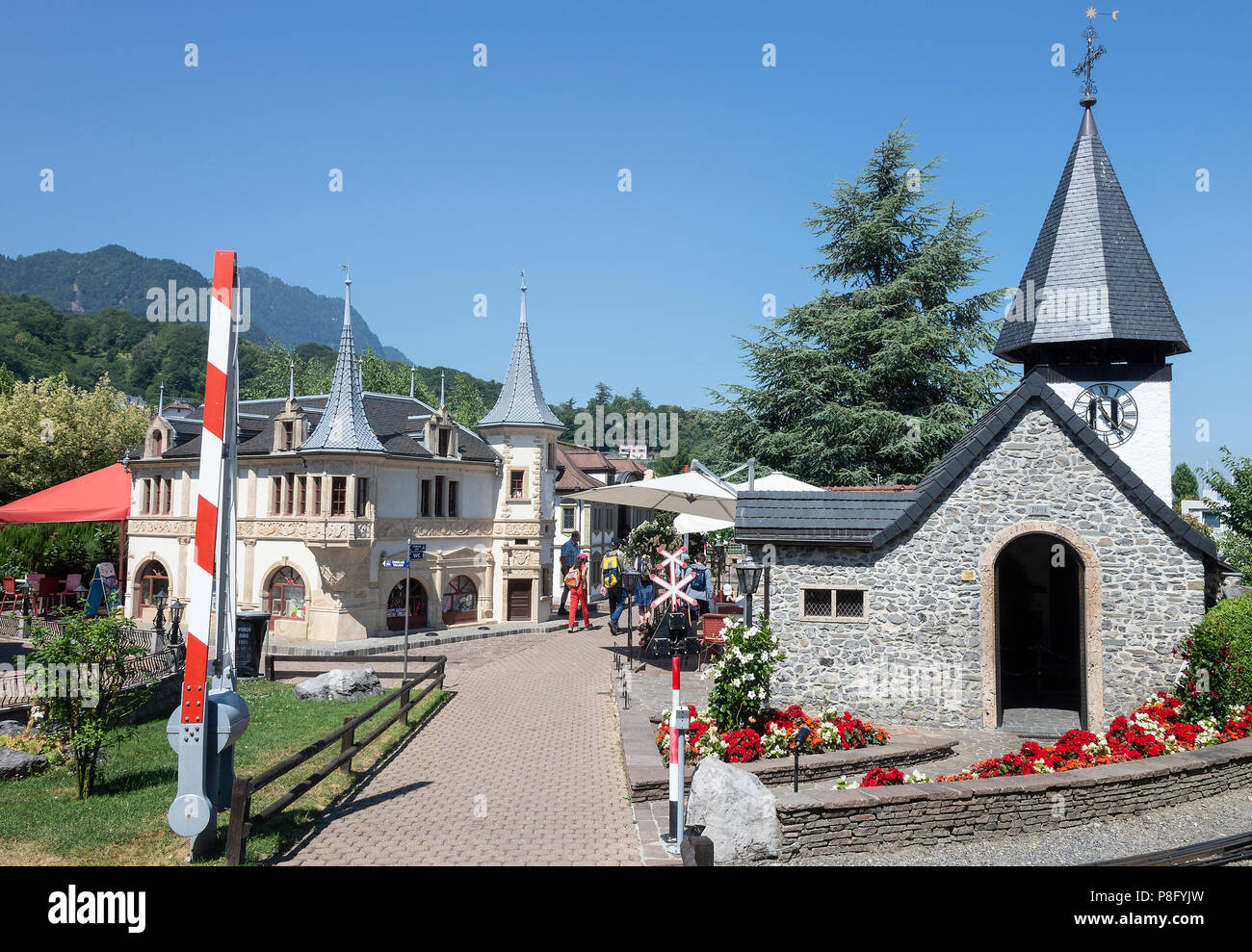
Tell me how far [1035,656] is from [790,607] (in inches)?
284

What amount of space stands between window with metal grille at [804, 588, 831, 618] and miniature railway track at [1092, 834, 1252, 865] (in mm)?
5777

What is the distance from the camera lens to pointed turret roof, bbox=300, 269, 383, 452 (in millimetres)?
26203

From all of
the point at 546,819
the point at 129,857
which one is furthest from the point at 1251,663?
the point at 129,857

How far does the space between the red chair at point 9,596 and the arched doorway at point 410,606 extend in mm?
12820

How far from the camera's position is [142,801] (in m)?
9.04

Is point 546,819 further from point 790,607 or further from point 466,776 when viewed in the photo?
point 790,607

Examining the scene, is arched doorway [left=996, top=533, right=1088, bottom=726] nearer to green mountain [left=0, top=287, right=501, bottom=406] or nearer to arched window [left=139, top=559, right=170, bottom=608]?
arched window [left=139, top=559, right=170, bottom=608]

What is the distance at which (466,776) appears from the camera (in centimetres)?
1062

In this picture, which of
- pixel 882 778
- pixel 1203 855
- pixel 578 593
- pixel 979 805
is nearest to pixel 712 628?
pixel 882 778

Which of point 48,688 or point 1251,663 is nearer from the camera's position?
point 48,688

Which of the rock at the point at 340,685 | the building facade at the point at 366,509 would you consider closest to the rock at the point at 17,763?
the rock at the point at 340,685

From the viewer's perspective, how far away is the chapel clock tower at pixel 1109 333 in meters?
18.5
